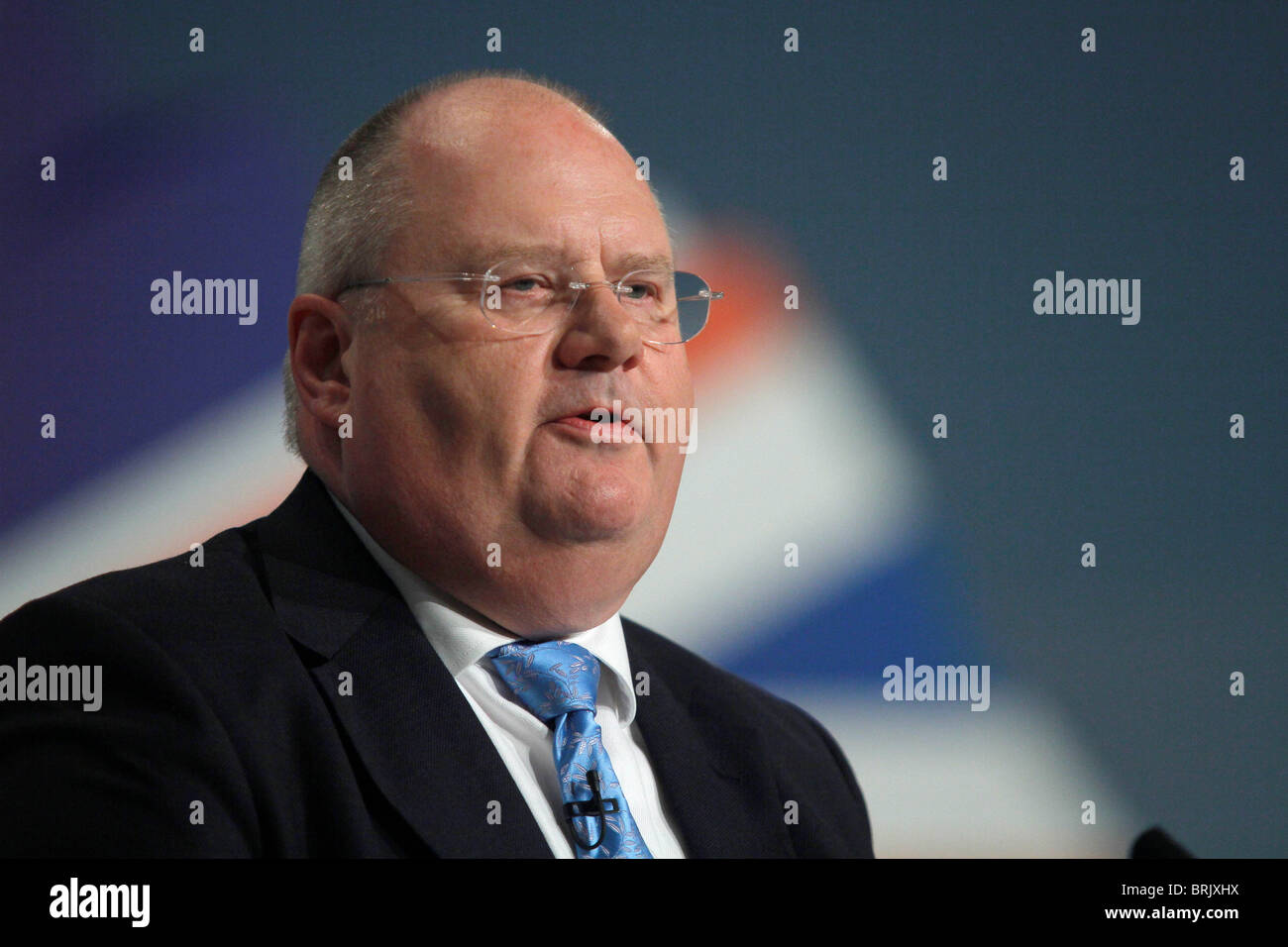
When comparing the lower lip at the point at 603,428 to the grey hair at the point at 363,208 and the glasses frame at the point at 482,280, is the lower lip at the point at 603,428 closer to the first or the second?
the glasses frame at the point at 482,280

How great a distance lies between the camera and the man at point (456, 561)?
1693 millimetres

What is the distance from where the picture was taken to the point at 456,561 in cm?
191

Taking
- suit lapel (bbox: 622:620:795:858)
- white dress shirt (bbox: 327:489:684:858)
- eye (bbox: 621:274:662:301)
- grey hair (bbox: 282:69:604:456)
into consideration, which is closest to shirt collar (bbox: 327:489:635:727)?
white dress shirt (bbox: 327:489:684:858)

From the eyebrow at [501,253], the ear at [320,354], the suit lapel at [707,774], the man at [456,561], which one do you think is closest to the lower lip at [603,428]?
the man at [456,561]

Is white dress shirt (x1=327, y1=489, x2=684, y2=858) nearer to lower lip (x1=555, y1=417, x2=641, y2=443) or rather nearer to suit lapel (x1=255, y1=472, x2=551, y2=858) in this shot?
suit lapel (x1=255, y1=472, x2=551, y2=858)

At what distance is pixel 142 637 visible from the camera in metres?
1.66

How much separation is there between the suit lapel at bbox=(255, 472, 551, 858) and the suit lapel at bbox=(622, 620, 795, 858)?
12.6 inches

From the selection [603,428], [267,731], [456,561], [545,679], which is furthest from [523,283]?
[267,731]

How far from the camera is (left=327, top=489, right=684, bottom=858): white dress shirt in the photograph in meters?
1.86

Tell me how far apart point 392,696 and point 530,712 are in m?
0.22
